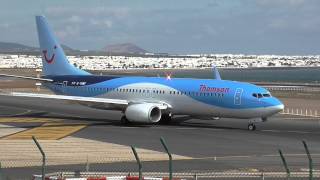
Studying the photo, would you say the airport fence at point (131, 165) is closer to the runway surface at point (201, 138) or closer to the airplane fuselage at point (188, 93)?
the runway surface at point (201, 138)

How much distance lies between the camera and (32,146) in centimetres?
3036

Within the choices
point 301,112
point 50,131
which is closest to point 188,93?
point 50,131

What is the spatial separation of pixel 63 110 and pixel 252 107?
22842 millimetres

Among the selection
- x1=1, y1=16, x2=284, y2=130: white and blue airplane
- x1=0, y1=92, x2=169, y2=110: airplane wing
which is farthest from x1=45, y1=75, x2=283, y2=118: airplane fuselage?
x1=0, y1=92, x2=169, y2=110: airplane wing

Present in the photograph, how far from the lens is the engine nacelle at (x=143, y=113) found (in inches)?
1571

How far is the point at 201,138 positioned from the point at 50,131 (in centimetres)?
982

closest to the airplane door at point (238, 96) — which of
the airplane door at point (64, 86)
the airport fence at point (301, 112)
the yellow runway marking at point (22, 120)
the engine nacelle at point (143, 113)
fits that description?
the engine nacelle at point (143, 113)

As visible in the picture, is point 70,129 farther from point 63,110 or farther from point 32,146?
point 63,110

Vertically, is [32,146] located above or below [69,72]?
below

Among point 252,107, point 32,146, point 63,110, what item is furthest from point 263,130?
point 63,110

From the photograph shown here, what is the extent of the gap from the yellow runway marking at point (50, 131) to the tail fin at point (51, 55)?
7.58m

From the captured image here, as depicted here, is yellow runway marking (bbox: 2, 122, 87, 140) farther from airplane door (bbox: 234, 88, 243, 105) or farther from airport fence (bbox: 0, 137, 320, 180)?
airplane door (bbox: 234, 88, 243, 105)

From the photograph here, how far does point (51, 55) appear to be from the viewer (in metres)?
49.8

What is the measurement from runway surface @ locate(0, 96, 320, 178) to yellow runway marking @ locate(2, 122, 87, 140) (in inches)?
10.6
